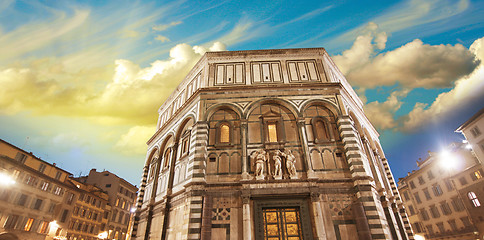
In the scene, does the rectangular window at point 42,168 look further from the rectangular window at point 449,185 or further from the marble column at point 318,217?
the rectangular window at point 449,185

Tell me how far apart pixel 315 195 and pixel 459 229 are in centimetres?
2916

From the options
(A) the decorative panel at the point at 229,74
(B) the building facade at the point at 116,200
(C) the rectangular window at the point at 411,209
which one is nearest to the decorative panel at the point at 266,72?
(A) the decorative panel at the point at 229,74

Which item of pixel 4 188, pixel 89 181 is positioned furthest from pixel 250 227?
pixel 89 181

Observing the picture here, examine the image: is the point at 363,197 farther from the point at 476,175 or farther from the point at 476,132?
the point at 476,175

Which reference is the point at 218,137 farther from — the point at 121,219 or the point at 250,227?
the point at 121,219

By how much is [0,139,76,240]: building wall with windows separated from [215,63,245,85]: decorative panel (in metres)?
22.0

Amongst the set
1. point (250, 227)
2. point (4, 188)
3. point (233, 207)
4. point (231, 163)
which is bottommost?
point (250, 227)

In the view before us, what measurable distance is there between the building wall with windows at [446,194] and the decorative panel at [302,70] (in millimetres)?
24874

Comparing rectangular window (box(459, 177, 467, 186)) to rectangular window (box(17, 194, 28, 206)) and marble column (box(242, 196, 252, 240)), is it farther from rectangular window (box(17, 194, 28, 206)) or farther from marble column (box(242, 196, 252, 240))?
rectangular window (box(17, 194, 28, 206))

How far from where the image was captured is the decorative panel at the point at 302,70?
1641 centimetres

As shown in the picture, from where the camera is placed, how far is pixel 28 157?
82.9ft

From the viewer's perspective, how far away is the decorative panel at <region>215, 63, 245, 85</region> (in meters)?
16.5

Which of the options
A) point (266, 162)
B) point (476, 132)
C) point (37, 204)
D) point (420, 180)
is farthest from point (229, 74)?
point (420, 180)

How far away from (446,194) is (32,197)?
4927 cm
